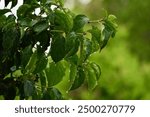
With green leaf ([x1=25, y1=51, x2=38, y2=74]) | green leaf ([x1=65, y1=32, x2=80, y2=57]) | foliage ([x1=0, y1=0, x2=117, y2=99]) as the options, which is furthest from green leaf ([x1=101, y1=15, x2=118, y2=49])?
green leaf ([x1=25, y1=51, x2=38, y2=74])

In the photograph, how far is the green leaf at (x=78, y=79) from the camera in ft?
7.96

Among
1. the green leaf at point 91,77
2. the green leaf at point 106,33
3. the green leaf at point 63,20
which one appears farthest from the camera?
the green leaf at point 91,77

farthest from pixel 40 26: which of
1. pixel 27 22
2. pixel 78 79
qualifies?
pixel 78 79

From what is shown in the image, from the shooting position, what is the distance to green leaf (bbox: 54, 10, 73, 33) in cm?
222

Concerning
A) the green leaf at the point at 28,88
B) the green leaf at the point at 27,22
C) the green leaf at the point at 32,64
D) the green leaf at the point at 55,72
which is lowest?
the green leaf at the point at 28,88

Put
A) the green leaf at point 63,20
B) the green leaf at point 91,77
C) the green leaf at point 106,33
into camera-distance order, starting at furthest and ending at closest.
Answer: the green leaf at point 91,77
the green leaf at point 106,33
the green leaf at point 63,20

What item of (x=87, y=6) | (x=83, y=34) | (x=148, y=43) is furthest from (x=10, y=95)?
(x=87, y=6)

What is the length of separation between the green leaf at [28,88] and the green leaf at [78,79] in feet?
0.50

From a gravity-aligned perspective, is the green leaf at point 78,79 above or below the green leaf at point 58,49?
below

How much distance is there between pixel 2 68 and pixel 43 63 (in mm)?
183

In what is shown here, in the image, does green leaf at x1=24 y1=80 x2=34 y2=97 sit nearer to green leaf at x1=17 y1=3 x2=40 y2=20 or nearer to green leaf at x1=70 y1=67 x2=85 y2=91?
green leaf at x1=70 y1=67 x2=85 y2=91

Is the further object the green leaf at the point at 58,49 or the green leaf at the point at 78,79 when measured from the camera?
the green leaf at the point at 78,79

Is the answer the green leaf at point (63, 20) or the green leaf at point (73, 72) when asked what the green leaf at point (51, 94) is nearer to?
the green leaf at point (73, 72)

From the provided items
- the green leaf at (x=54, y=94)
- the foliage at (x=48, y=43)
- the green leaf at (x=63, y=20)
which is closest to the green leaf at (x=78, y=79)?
the foliage at (x=48, y=43)
